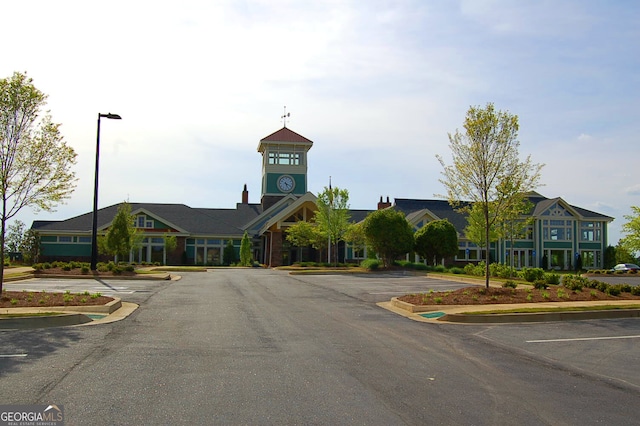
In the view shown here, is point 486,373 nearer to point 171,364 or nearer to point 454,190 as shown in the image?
point 171,364

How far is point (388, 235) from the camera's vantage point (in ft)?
123

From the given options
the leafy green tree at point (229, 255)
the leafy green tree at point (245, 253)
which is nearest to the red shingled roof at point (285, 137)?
the leafy green tree at point (229, 255)

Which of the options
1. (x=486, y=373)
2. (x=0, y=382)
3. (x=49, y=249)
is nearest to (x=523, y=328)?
(x=486, y=373)

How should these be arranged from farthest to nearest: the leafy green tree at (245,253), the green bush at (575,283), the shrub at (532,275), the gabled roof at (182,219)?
the gabled roof at (182,219), the leafy green tree at (245,253), the shrub at (532,275), the green bush at (575,283)

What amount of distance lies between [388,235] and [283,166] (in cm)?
2315

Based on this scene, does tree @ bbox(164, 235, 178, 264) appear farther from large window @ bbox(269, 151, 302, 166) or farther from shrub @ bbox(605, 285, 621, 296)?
shrub @ bbox(605, 285, 621, 296)

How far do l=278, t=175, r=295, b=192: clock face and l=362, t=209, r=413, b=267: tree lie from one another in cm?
2032

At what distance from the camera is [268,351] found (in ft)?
33.0

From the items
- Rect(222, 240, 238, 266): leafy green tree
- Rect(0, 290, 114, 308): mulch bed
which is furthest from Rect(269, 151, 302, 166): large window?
Rect(0, 290, 114, 308): mulch bed

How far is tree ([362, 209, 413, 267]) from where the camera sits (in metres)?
37.5

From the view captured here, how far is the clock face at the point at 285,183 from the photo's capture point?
190 feet

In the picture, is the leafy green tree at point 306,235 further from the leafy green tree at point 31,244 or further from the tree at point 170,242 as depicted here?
the leafy green tree at point 31,244

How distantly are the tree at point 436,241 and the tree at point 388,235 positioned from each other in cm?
341

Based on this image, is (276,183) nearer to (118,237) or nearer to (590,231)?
(118,237)
